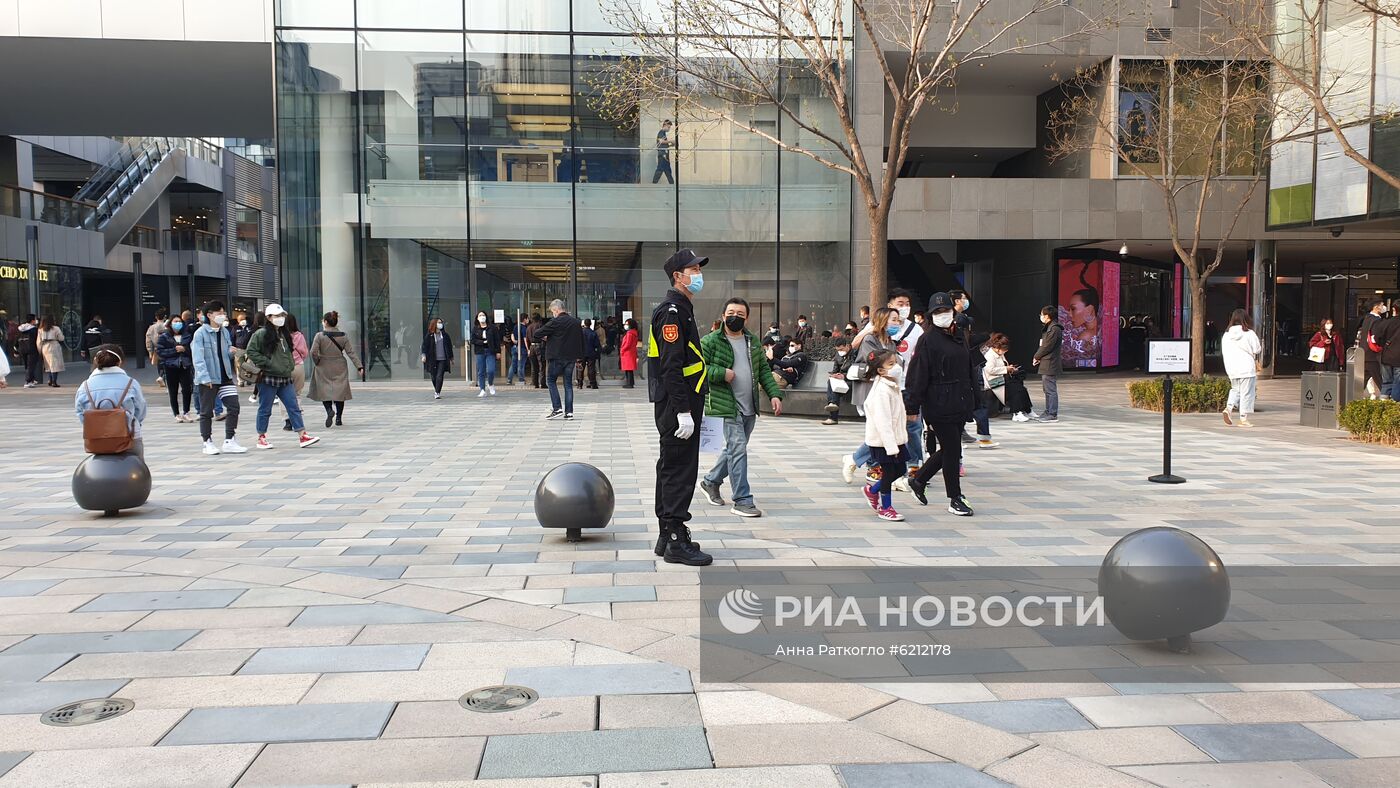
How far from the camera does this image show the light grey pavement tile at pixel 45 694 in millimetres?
3924

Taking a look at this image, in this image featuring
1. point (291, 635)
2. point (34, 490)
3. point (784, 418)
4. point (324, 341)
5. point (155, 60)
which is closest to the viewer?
point (291, 635)

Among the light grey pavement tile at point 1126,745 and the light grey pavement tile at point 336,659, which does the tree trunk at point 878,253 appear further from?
the light grey pavement tile at point 1126,745

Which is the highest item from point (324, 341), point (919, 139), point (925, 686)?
point (919, 139)

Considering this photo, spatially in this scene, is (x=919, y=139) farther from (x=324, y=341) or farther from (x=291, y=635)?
(x=291, y=635)

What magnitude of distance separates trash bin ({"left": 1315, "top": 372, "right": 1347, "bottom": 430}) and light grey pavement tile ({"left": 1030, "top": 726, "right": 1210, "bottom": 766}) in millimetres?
13061

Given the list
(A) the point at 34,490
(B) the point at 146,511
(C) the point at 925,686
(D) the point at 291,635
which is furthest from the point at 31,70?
(C) the point at 925,686

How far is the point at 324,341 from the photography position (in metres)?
14.4

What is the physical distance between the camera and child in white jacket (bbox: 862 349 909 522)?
7.75 m

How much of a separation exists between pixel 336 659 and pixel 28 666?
1.35 meters

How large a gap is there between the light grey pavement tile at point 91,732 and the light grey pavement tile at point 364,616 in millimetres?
1229

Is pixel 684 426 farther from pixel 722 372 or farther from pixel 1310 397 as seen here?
pixel 1310 397

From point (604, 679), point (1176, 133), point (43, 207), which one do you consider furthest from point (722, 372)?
point (43, 207)

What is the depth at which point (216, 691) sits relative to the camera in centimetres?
411

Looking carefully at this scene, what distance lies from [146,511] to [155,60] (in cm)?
2177
